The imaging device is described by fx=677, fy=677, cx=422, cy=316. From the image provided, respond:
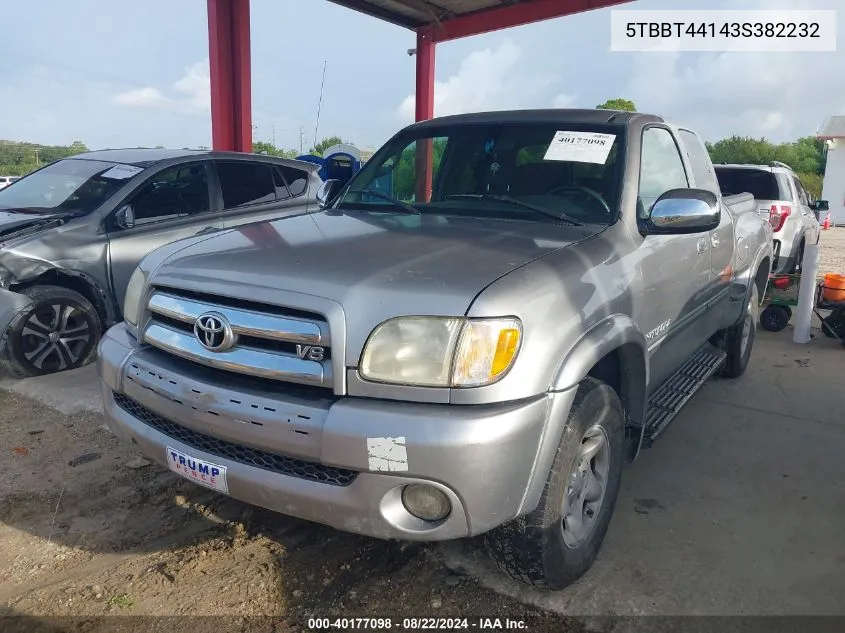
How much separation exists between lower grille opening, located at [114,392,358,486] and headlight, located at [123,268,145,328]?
38 centimetres

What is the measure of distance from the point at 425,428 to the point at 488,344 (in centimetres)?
32

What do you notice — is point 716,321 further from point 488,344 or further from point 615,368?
point 488,344

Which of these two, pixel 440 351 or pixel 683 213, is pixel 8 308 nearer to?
pixel 440 351

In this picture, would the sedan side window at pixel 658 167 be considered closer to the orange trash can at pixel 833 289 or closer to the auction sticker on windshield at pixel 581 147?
the auction sticker on windshield at pixel 581 147

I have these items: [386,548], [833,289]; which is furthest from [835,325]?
[386,548]

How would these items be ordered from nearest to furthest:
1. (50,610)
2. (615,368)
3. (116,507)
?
(50,610) < (615,368) < (116,507)

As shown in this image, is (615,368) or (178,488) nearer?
(615,368)

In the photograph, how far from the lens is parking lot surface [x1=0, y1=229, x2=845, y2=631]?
254 centimetres

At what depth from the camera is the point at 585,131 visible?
335 cm

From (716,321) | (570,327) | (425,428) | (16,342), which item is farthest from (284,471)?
(16,342)

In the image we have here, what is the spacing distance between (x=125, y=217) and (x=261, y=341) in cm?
379

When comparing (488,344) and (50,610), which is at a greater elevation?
(488,344)

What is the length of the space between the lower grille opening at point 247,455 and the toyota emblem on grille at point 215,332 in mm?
321

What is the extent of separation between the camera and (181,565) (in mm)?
2754
